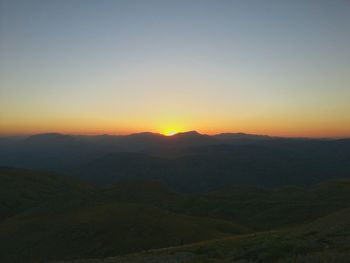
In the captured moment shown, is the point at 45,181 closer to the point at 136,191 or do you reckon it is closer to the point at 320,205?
A: the point at 136,191

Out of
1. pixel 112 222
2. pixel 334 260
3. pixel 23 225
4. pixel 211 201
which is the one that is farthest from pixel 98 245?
pixel 211 201

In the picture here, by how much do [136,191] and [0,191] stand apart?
55.3 meters

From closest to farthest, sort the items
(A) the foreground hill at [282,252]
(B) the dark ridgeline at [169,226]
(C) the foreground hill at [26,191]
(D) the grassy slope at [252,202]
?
1. (A) the foreground hill at [282,252]
2. (B) the dark ridgeline at [169,226]
3. (D) the grassy slope at [252,202]
4. (C) the foreground hill at [26,191]

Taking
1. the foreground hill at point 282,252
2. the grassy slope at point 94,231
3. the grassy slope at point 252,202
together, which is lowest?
the grassy slope at point 252,202

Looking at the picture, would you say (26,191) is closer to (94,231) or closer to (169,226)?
(94,231)

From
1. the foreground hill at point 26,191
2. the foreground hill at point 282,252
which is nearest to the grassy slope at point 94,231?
the foreground hill at point 282,252

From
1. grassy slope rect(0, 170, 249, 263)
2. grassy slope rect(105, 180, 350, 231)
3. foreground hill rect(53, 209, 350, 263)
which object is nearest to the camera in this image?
foreground hill rect(53, 209, 350, 263)

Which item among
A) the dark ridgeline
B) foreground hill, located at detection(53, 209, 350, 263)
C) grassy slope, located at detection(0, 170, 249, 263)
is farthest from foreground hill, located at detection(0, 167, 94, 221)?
foreground hill, located at detection(53, 209, 350, 263)

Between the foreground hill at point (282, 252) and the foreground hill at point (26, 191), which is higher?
the foreground hill at point (282, 252)

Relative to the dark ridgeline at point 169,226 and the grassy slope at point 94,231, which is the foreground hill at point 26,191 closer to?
the dark ridgeline at point 169,226

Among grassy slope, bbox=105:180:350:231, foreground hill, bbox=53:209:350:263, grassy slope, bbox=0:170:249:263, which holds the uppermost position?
foreground hill, bbox=53:209:350:263

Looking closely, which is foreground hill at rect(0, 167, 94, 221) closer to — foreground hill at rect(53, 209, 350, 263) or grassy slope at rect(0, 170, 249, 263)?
grassy slope at rect(0, 170, 249, 263)

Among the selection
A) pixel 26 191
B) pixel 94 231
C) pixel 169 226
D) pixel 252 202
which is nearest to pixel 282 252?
pixel 169 226

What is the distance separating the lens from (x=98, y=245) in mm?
66188
